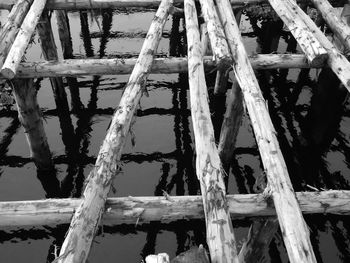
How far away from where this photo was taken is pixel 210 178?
9.36 feet

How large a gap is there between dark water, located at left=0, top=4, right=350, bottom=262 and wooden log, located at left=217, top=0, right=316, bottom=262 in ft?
3.26

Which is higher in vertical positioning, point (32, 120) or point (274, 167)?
point (32, 120)

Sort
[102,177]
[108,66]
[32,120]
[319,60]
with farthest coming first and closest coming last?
[32,120] < [108,66] < [319,60] < [102,177]

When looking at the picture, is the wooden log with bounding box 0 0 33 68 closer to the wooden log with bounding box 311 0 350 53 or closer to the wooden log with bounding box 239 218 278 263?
the wooden log with bounding box 239 218 278 263

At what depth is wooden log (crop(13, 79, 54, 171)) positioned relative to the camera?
4.95 m

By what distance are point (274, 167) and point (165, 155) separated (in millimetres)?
4169

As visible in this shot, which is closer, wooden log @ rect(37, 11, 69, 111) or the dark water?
the dark water

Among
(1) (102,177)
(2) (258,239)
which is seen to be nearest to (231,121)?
(2) (258,239)

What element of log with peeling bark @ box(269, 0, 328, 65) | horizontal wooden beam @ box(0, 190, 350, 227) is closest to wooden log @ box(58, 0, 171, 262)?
horizontal wooden beam @ box(0, 190, 350, 227)

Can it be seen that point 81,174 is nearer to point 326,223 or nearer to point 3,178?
point 3,178

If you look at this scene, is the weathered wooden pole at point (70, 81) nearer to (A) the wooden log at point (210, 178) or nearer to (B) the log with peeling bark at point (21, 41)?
(B) the log with peeling bark at point (21, 41)

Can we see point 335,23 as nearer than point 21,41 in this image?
No

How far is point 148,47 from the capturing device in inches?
178

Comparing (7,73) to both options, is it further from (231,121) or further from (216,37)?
(231,121)
